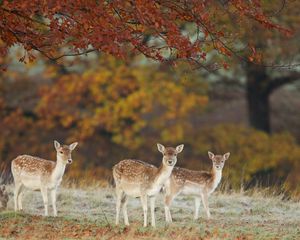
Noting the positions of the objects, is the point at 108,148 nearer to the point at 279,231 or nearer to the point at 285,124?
the point at 285,124

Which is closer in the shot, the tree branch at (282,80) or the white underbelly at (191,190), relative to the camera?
the white underbelly at (191,190)

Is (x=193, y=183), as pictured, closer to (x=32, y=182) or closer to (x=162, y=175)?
(x=162, y=175)

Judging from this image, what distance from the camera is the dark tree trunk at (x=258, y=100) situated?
32125mm

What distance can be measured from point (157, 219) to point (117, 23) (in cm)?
394

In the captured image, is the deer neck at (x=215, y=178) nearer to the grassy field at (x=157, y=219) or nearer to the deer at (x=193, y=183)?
the deer at (x=193, y=183)

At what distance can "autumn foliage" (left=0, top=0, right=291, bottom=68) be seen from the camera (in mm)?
11945

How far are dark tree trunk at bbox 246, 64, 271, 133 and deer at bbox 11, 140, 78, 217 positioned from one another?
17890mm

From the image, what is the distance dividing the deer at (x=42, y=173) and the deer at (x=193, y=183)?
5.54ft

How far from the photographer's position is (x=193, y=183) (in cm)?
1493

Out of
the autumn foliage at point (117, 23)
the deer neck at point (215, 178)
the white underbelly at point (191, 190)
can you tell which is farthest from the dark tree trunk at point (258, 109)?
the autumn foliage at point (117, 23)

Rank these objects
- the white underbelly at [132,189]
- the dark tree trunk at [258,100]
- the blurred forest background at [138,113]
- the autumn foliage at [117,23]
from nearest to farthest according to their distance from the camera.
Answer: the autumn foliage at [117,23] < the white underbelly at [132,189] < the blurred forest background at [138,113] < the dark tree trunk at [258,100]

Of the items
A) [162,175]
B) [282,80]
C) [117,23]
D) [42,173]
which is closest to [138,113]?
[282,80]

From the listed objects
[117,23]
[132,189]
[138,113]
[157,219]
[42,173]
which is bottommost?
[157,219]

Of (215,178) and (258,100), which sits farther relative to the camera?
(258,100)
